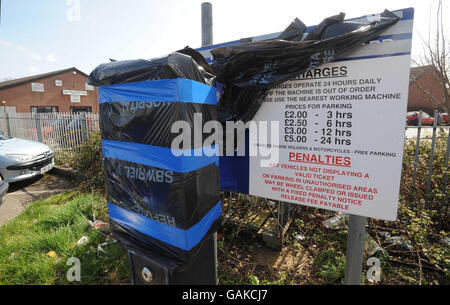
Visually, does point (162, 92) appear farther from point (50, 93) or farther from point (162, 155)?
point (50, 93)

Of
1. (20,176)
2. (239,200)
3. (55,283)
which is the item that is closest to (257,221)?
(239,200)

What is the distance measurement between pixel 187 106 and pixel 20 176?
5.37 metres

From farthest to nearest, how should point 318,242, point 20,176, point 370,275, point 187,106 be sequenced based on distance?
point 20,176
point 318,242
point 370,275
point 187,106

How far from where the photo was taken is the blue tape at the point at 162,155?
5.12 feet

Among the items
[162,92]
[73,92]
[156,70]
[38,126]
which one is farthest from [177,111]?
[73,92]

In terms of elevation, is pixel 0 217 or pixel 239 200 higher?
pixel 239 200

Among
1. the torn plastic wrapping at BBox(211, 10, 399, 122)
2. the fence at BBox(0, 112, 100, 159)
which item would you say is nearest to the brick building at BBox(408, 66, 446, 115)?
the torn plastic wrapping at BBox(211, 10, 399, 122)

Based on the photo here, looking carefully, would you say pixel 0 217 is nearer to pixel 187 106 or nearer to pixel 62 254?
pixel 62 254

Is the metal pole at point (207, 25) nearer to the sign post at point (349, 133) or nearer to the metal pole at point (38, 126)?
the sign post at point (349, 133)

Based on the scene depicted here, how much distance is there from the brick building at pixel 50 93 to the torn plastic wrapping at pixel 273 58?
22.3m

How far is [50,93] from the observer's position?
20.5m

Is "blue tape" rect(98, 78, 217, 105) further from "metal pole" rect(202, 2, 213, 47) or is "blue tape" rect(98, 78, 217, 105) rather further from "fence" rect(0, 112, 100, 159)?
"fence" rect(0, 112, 100, 159)

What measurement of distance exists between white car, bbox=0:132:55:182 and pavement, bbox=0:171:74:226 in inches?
11.0
